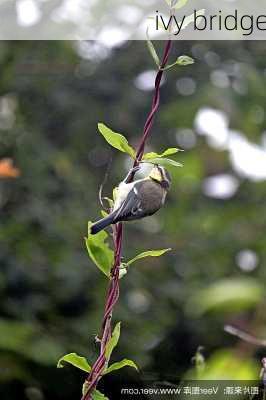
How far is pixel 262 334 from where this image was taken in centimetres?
95

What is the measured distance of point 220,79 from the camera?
8.80ft

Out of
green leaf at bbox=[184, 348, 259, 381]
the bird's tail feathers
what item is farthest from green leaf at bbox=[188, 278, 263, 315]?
the bird's tail feathers

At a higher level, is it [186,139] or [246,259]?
[186,139]

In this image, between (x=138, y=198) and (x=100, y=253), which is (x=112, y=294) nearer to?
(x=100, y=253)

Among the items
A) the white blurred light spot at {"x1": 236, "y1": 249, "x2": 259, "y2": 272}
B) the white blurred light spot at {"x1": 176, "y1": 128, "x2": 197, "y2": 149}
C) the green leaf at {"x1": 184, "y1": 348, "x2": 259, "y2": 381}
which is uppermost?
the white blurred light spot at {"x1": 176, "y1": 128, "x2": 197, "y2": 149}

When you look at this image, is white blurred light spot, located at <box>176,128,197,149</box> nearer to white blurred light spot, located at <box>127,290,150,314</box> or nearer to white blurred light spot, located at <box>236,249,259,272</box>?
white blurred light spot, located at <box>236,249,259,272</box>

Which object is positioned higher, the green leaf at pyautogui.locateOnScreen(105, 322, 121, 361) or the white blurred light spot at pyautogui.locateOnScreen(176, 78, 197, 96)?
the white blurred light spot at pyautogui.locateOnScreen(176, 78, 197, 96)

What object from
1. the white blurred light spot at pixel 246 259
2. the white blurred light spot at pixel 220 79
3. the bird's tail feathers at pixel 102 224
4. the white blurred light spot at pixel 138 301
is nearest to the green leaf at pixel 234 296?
the bird's tail feathers at pixel 102 224

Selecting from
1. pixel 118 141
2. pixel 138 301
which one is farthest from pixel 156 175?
pixel 138 301

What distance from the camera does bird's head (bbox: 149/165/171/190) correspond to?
0.72m

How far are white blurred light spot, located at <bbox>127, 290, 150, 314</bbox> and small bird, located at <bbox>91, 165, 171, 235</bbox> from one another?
5.09 ft

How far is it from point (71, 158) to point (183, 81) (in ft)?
1.46

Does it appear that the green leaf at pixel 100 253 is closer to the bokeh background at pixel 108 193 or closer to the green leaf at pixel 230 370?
the green leaf at pixel 230 370

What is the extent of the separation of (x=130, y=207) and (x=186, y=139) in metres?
2.11
